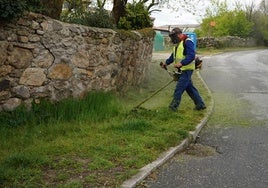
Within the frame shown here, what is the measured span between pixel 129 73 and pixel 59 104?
369 centimetres

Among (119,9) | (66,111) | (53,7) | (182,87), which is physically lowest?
(66,111)

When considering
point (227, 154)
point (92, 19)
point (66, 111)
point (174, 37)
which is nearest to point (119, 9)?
point (92, 19)

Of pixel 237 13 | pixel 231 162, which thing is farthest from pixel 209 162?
pixel 237 13

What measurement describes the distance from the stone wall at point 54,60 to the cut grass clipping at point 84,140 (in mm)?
285

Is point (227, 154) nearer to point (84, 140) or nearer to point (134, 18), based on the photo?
point (84, 140)

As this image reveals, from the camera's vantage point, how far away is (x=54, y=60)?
7582 millimetres

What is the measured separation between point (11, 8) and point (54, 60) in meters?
1.53

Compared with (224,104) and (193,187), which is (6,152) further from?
(224,104)

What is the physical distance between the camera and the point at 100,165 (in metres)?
5.11

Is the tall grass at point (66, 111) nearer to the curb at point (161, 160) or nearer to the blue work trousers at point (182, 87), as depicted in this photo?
the blue work trousers at point (182, 87)

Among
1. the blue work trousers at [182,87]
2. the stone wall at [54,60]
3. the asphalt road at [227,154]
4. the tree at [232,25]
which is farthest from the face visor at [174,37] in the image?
the tree at [232,25]

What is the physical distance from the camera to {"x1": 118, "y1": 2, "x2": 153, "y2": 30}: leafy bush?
1252cm

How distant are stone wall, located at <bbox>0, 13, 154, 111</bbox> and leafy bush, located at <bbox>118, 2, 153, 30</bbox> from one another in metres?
2.20

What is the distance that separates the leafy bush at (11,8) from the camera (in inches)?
244
